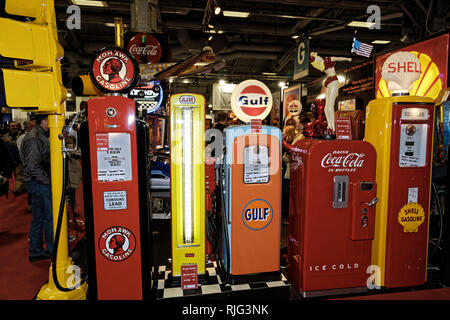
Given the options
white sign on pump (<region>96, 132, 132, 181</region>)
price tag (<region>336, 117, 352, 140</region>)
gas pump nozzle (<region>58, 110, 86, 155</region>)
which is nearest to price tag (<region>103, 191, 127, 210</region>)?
white sign on pump (<region>96, 132, 132, 181</region>)

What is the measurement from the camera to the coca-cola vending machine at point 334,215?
3.00m

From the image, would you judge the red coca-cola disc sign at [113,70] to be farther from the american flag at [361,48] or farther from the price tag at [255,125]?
the american flag at [361,48]

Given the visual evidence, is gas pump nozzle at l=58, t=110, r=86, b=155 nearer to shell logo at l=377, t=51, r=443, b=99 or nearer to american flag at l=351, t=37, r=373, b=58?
american flag at l=351, t=37, r=373, b=58

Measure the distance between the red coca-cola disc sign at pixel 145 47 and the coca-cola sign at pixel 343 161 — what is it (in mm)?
4561

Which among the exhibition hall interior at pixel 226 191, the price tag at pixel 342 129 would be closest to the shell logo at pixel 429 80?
the exhibition hall interior at pixel 226 191

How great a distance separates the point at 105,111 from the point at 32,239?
2688 mm

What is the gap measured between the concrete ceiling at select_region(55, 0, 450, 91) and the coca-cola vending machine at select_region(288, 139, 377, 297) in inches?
137

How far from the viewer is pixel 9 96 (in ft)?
8.17

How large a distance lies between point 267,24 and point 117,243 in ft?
30.9

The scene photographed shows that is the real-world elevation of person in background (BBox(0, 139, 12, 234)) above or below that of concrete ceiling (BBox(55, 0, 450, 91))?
below

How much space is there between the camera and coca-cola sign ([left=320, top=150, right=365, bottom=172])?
9.79 ft

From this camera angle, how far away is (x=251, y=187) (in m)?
3.21
